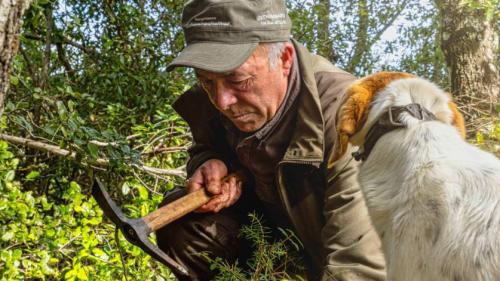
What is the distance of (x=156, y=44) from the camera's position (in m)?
6.58

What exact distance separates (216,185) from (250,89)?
1.83 feet

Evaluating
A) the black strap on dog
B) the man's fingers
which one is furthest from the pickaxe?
the black strap on dog

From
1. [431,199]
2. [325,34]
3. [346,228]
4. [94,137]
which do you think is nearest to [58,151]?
[94,137]

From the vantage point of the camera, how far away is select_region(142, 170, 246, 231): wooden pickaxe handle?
3.19 meters

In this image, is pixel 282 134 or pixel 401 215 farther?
pixel 282 134

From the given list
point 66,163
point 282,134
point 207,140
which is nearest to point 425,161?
point 282,134

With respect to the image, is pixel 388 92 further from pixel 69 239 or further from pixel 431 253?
pixel 69 239

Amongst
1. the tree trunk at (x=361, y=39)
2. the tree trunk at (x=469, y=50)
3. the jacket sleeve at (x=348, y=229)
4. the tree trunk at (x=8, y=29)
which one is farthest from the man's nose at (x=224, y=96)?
the tree trunk at (x=361, y=39)

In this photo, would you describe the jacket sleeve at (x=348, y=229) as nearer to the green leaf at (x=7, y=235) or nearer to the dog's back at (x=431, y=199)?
the dog's back at (x=431, y=199)

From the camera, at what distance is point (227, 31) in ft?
10.5

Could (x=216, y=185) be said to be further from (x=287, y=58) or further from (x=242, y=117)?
(x=287, y=58)

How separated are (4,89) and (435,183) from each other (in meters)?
1.79

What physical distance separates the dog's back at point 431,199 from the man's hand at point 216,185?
35.9 inches

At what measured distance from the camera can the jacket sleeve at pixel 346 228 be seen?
3043mm
